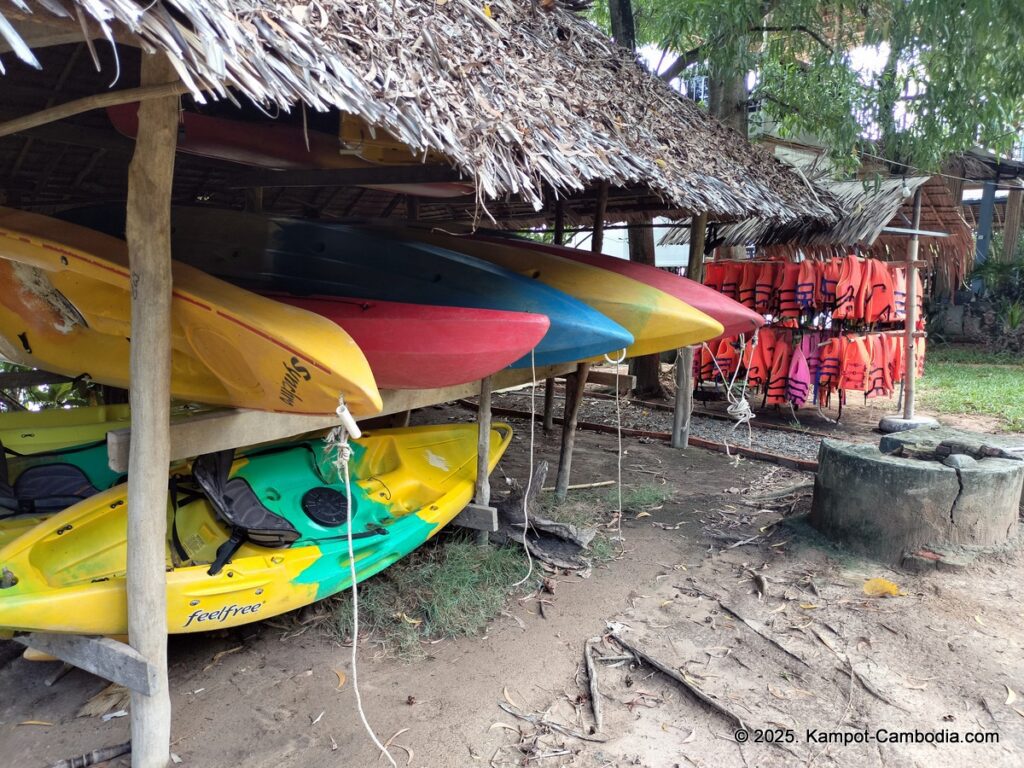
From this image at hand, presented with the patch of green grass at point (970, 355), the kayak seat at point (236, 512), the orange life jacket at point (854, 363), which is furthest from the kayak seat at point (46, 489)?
the patch of green grass at point (970, 355)

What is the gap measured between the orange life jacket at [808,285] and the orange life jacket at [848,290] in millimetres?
227

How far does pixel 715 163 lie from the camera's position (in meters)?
5.79

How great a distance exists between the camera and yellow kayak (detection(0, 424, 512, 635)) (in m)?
2.67

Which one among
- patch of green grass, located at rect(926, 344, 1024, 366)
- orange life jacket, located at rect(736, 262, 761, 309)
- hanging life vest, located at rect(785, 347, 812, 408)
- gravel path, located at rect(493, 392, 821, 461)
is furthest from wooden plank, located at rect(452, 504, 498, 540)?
patch of green grass, located at rect(926, 344, 1024, 366)

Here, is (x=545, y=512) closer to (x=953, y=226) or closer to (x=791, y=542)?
(x=791, y=542)

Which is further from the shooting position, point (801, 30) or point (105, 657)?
point (801, 30)

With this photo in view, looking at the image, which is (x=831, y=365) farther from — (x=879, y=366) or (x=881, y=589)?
(x=881, y=589)

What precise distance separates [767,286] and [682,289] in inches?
124

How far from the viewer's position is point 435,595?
Result: 387cm

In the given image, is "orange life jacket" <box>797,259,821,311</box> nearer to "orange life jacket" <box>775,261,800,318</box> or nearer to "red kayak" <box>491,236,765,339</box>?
"orange life jacket" <box>775,261,800,318</box>

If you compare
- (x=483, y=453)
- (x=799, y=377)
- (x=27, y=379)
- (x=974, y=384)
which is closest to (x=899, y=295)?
(x=799, y=377)

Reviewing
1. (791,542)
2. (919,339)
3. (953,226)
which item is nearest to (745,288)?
(919,339)

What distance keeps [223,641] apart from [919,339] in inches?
321

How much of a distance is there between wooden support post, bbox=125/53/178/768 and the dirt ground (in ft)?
1.07
